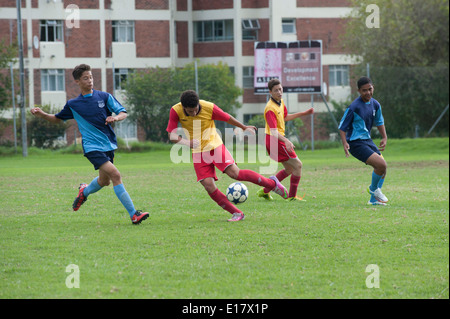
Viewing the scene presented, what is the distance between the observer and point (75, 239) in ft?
25.8

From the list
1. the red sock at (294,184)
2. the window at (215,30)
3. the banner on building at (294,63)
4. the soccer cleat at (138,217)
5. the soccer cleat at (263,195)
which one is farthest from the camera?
the window at (215,30)

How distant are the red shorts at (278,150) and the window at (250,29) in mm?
33163

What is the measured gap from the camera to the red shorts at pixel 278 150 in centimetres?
1124

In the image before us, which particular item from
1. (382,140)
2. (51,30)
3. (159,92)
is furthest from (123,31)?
(382,140)

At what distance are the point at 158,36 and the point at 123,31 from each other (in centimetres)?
215

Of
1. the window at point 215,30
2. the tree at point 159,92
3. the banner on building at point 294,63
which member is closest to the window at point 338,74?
the window at point 215,30

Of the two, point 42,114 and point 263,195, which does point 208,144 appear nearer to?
point 42,114

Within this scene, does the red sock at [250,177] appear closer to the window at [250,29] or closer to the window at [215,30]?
the window at [250,29]

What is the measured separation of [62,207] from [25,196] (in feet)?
7.31

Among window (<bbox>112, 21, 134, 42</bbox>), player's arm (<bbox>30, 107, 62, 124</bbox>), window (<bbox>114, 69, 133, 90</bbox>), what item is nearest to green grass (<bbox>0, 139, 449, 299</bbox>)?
player's arm (<bbox>30, 107, 62, 124</bbox>)

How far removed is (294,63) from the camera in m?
31.0

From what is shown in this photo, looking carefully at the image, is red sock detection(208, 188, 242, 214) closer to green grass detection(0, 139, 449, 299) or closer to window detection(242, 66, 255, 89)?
green grass detection(0, 139, 449, 299)

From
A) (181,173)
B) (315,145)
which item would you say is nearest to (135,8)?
(315,145)

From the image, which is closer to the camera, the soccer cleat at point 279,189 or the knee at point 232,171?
the knee at point 232,171
